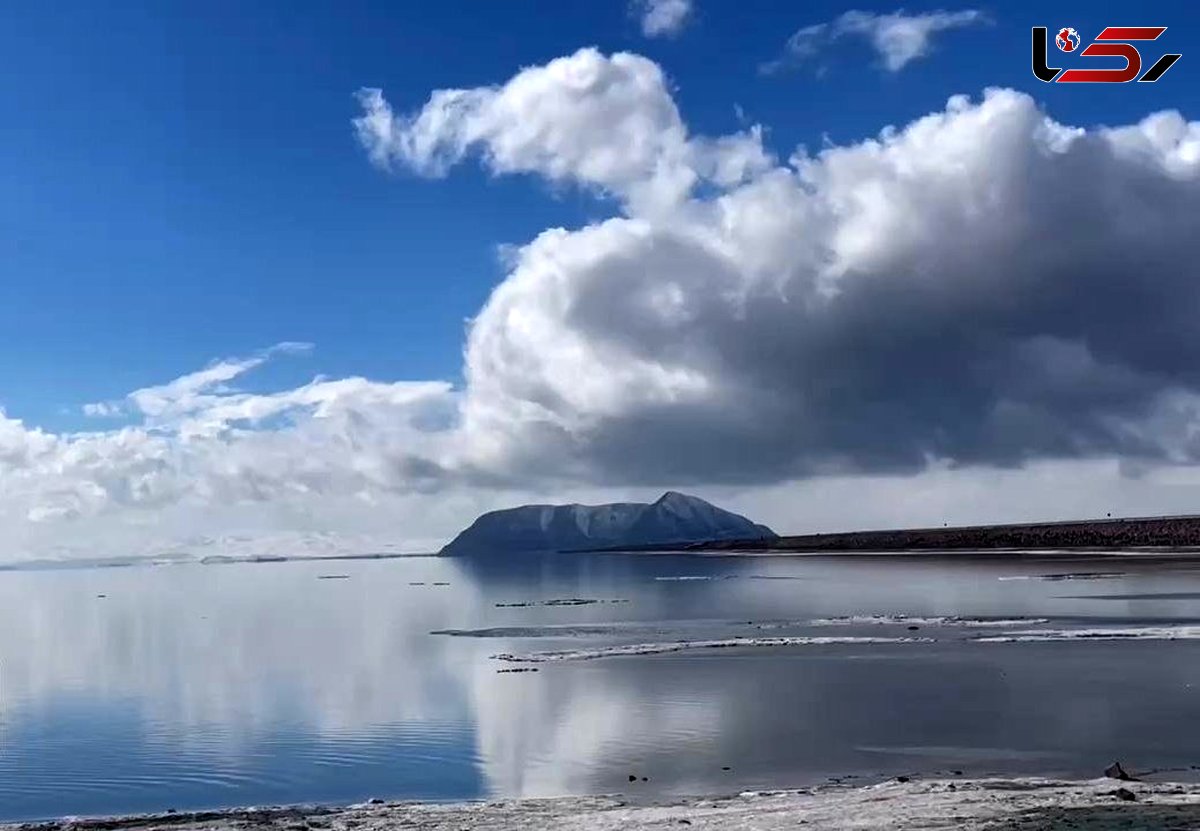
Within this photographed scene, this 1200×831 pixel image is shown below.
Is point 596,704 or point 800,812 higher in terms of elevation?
point 800,812

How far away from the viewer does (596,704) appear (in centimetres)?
3438

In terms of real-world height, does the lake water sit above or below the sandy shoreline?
below

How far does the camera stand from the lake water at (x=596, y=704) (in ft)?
83.9

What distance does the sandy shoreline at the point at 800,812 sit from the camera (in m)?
17.8

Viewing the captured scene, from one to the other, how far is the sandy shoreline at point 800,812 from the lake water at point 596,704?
1.80 metres

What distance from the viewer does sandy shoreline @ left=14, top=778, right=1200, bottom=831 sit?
17.8 m

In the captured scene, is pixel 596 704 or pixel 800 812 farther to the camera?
pixel 596 704

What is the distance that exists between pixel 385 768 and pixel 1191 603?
53.8 metres

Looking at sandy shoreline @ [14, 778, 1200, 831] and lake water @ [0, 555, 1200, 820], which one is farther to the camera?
lake water @ [0, 555, 1200, 820]

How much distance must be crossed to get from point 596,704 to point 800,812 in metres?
15.3

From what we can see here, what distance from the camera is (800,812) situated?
19.6 metres

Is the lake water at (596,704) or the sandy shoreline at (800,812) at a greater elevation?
the sandy shoreline at (800,812)

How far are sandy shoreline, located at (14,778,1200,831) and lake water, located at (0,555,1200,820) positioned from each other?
5.91 feet

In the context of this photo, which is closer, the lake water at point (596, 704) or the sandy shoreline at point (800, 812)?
the sandy shoreline at point (800, 812)
